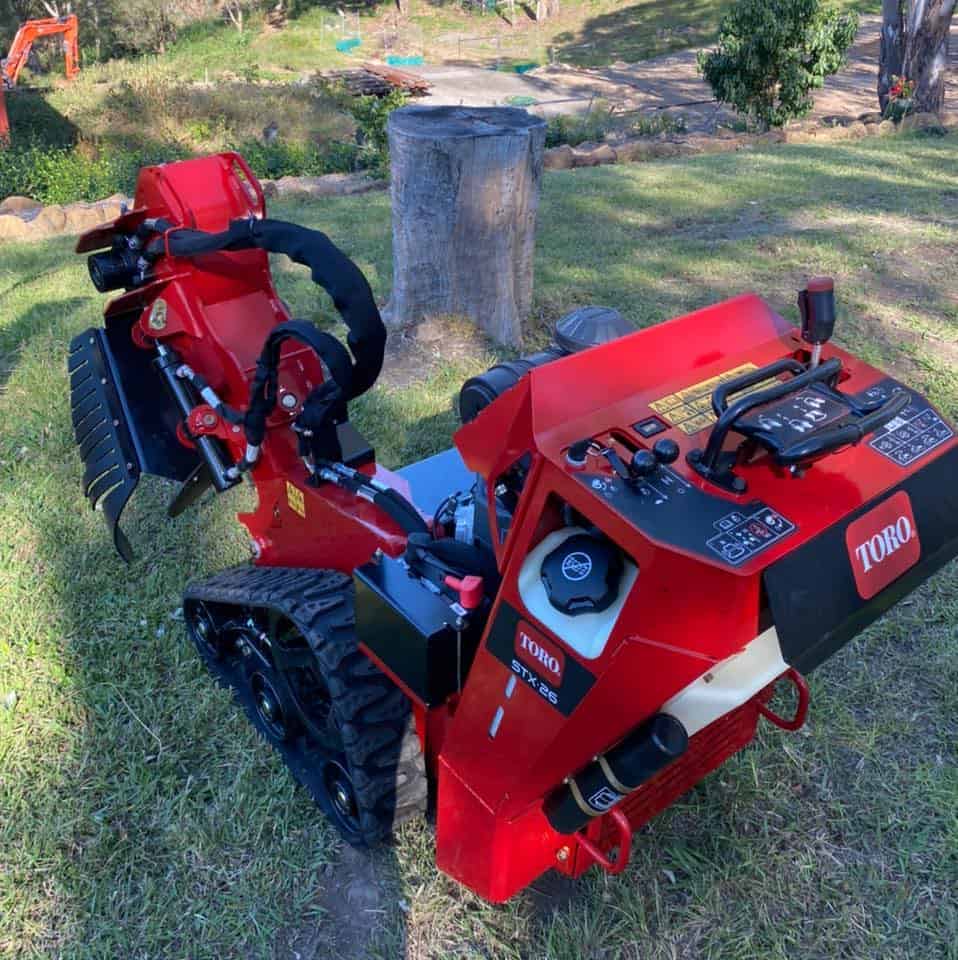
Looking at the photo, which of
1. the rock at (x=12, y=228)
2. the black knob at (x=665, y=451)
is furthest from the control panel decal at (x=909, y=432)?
the rock at (x=12, y=228)

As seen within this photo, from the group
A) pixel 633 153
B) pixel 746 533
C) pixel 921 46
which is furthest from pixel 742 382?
pixel 921 46

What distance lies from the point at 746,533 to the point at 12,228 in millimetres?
9395

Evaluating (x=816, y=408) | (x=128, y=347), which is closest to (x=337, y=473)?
(x=128, y=347)

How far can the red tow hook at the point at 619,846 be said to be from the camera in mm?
2000

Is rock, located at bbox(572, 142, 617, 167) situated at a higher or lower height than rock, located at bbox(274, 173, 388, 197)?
lower

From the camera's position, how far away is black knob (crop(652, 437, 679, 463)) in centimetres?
171

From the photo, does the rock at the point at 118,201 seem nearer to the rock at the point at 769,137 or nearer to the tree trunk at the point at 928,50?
the rock at the point at 769,137

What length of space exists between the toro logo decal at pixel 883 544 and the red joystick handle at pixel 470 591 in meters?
0.84

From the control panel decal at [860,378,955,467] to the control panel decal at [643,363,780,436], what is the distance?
0.28m

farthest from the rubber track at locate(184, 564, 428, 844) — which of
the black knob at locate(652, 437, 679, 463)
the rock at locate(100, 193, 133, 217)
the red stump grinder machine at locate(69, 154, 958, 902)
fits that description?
the rock at locate(100, 193, 133, 217)

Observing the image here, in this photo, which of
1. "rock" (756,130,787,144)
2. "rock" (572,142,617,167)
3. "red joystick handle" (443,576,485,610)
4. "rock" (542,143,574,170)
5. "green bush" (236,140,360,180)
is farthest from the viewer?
"green bush" (236,140,360,180)

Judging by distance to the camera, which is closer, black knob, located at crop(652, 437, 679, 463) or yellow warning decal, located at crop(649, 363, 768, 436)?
black knob, located at crop(652, 437, 679, 463)

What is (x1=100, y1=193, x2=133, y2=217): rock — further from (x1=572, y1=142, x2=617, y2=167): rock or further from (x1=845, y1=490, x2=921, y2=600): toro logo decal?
(x1=845, y1=490, x2=921, y2=600): toro logo decal

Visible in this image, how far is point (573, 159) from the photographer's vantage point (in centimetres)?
1142
